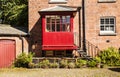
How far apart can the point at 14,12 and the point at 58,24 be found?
48.7 feet

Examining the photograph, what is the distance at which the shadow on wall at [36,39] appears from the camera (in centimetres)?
3281

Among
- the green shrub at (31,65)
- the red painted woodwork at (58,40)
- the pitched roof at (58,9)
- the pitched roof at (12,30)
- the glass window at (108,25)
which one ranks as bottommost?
the green shrub at (31,65)

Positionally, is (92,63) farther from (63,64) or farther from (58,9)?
(58,9)

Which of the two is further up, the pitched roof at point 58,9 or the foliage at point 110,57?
the pitched roof at point 58,9

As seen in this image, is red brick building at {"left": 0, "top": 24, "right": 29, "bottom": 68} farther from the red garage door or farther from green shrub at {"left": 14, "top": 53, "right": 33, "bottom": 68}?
green shrub at {"left": 14, "top": 53, "right": 33, "bottom": 68}

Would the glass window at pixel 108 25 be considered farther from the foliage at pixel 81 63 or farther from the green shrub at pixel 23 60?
the green shrub at pixel 23 60

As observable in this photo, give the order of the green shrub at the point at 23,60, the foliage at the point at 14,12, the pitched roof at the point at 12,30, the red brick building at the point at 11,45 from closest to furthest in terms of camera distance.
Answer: the green shrub at the point at 23,60 < the red brick building at the point at 11,45 < the pitched roof at the point at 12,30 < the foliage at the point at 14,12

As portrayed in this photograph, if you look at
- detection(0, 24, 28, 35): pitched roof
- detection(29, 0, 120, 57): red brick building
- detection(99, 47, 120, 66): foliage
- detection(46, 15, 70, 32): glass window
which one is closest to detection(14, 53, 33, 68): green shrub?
detection(29, 0, 120, 57): red brick building

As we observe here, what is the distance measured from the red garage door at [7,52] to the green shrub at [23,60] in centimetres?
99

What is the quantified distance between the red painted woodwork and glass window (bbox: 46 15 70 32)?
0.40 metres

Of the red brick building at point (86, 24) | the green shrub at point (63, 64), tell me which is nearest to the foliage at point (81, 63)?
the green shrub at point (63, 64)

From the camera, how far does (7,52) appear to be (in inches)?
1251

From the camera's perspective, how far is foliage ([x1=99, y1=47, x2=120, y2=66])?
3140 cm

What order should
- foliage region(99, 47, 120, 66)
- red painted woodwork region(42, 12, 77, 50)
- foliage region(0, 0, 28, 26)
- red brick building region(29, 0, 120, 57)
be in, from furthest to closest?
foliage region(0, 0, 28, 26) < red brick building region(29, 0, 120, 57) < foliage region(99, 47, 120, 66) < red painted woodwork region(42, 12, 77, 50)
